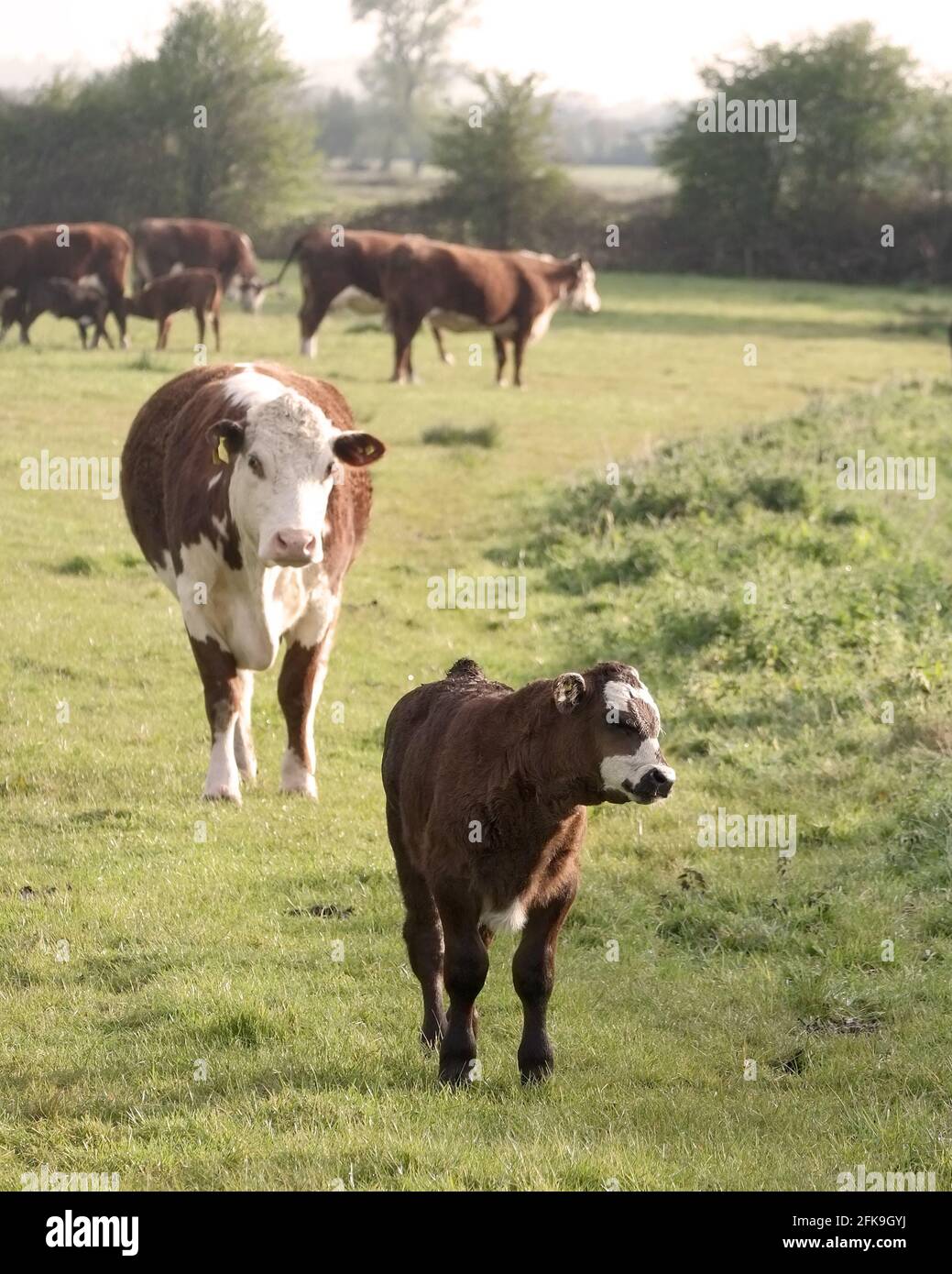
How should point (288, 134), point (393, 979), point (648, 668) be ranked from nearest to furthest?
point (393, 979) < point (648, 668) < point (288, 134)

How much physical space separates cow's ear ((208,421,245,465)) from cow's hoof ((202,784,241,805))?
1.57 meters

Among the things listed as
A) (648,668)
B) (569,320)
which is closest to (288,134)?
(569,320)

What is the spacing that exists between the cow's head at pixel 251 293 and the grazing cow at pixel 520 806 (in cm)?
2937

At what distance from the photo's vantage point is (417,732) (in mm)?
5656

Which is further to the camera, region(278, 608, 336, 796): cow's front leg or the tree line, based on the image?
the tree line

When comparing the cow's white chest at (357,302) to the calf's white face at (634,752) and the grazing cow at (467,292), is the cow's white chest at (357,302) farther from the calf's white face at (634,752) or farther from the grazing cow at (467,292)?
the calf's white face at (634,752)

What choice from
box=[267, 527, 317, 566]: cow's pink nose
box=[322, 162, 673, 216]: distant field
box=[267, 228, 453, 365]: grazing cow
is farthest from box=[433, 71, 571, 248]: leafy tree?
box=[267, 527, 317, 566]: cow's pink nose

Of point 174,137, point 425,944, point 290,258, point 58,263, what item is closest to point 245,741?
point 425,944

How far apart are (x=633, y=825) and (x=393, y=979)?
2.31 metres

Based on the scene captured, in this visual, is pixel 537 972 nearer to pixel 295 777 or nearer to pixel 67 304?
pixel 295 777

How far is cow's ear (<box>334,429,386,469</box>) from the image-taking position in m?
8.16

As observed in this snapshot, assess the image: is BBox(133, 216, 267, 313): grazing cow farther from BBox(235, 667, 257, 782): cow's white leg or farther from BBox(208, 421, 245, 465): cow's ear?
BBox(208, 421, 245, 465): cow's ear
